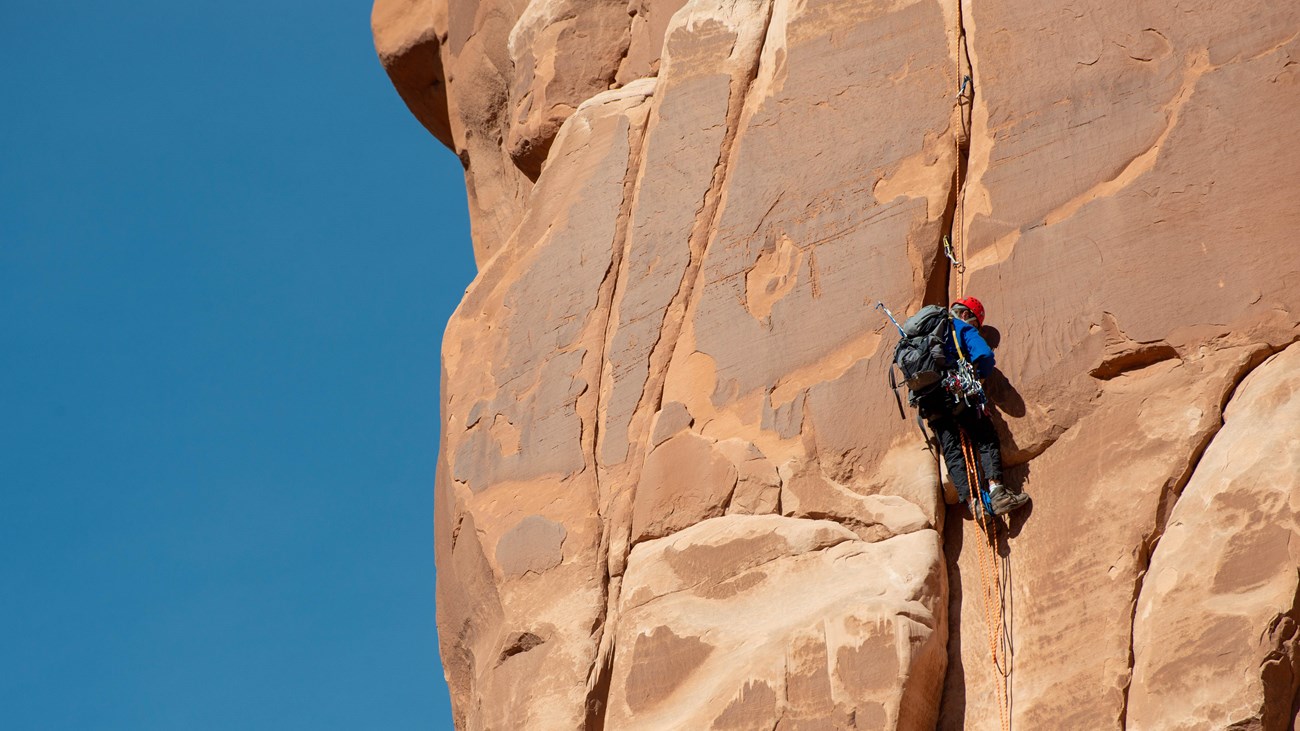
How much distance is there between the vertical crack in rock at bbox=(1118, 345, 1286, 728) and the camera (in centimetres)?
1177

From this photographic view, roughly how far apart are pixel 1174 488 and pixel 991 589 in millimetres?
1386

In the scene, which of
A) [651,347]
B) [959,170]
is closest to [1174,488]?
[959,170]

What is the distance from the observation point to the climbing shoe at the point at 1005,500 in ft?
40.9

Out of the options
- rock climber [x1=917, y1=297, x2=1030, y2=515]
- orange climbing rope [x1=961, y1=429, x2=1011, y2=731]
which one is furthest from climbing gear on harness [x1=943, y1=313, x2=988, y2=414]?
orange climbing rope [x1=961, y1=429, x2=1011, y2=731]

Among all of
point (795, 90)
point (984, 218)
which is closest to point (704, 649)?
point (984, 218)

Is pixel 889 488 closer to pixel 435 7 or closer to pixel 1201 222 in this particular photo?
pixel 1201 222

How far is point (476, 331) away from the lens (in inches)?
636

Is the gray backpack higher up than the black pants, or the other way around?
the gray backpack

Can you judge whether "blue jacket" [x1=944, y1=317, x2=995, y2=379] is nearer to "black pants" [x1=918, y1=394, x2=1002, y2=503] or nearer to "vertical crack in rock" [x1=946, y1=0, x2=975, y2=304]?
"black pants" [x1=918, y1=394, x2=1002, y2=503]

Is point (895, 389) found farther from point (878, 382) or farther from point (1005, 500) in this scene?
point (1005, 500)

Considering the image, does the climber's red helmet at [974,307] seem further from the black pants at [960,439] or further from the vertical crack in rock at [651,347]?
the vertical crack in rock at [651,347]

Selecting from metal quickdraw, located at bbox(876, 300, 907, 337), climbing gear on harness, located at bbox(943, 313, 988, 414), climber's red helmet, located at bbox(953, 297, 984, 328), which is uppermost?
metal quickdraw, located at bbox(876, 300, 907, 337)

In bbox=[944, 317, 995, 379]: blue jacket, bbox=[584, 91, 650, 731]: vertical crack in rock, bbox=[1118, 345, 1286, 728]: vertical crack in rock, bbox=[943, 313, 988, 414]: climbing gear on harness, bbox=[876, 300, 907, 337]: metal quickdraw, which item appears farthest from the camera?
bbox=[584, 91, 650, 731]: vertical crack in rock

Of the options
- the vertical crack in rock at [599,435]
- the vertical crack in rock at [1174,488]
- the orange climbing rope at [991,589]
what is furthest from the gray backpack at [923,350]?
the vertical crack in rock at [599,435]
